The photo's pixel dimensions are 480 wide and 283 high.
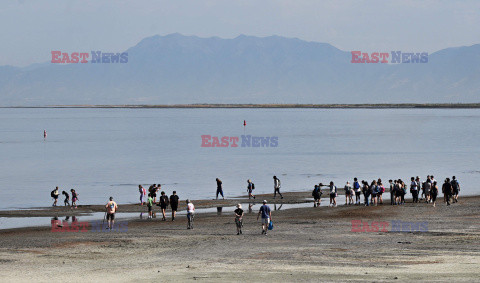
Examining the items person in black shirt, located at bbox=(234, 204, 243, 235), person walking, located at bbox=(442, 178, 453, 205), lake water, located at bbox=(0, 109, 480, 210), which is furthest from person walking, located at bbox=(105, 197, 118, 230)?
person walking, located at bbox=(442, 178, 453, 205)

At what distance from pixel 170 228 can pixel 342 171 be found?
159ft

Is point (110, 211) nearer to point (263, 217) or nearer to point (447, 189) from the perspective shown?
point (263, 217)

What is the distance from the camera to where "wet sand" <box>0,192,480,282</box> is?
23641 mm

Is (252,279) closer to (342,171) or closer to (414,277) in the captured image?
(414,277)

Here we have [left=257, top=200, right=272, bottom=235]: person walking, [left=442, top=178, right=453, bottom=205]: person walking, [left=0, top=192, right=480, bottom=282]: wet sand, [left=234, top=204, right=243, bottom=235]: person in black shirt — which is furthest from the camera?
[left=442, top=178, right=453, bottom=205]: person walking

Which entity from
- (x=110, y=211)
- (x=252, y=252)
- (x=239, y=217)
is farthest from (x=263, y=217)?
(x=110, y=211)

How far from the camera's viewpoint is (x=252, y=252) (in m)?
28.1

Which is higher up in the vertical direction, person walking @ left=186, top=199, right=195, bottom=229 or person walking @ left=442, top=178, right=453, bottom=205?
person walking @ left=442, top=178, right=453, bottom=205

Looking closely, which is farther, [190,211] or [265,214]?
[190,211]

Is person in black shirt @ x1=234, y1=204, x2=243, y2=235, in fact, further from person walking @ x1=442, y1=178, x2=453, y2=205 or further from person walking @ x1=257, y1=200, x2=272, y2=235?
person walking @ x1=442, y1=178, x2=453, y2=205

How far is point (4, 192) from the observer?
6216 centimetres

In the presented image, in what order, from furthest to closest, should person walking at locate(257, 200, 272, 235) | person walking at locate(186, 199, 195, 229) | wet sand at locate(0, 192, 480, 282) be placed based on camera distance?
person walking at locate(186, 199, 195, 229)
person walking at locate(257, 200, 272, 235)
wet sand at locate(0, 192, 480, 282)

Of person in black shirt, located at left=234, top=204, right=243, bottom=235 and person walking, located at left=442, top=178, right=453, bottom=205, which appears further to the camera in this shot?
person walking, located at left=442, top=178, right=453, bottom=205

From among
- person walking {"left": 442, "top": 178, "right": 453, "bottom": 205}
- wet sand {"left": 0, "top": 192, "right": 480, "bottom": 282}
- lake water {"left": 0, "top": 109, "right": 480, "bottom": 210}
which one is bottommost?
wet sand {"left": 0, "top": 192, "right": 480, "bottom": 282}
